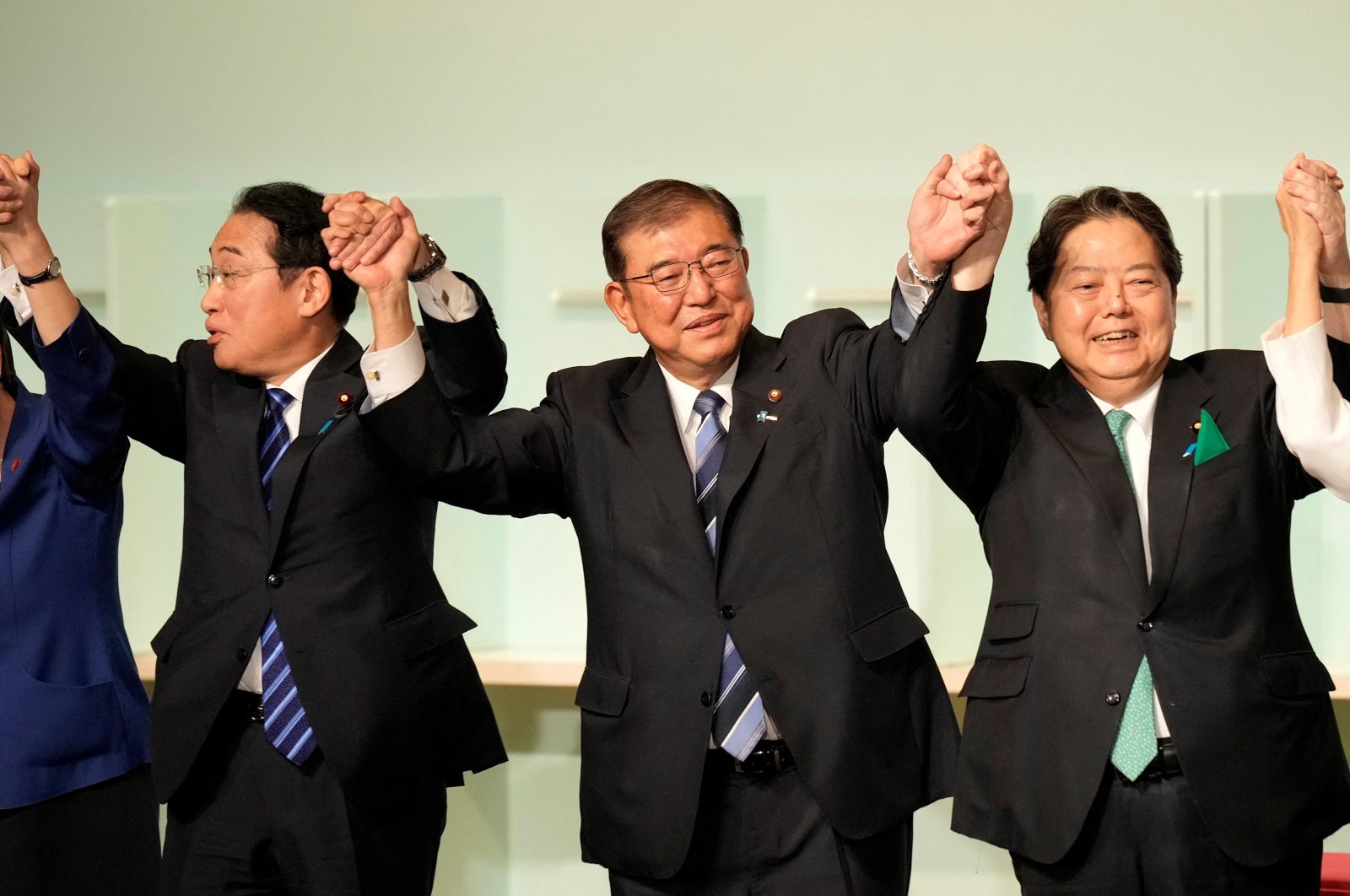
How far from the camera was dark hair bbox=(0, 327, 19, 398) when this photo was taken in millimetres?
2662

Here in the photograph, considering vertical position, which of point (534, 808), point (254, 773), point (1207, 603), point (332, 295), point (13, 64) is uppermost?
point (13, 64)

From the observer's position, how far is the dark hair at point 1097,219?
7.84 ft

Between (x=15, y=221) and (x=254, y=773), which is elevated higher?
(x=15, y=221)

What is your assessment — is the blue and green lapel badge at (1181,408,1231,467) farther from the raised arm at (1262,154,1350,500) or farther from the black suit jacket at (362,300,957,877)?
the black suit jacket at (362,300,957,877)

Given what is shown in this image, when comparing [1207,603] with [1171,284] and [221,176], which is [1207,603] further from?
[221,176]

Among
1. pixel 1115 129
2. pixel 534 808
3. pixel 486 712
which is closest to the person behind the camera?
pixel 486 712

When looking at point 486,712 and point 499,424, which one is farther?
point 486,712

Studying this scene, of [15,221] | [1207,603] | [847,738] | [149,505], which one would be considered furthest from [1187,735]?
[149,505]

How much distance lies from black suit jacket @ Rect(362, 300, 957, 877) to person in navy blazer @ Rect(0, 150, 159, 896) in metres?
0.58

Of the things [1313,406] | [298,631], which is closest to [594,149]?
[298,631]

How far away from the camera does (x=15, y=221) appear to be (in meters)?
2.51

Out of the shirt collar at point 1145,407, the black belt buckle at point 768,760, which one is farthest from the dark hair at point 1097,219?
the black belt buckle at point 768,760

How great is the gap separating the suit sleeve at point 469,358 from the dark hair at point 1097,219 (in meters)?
0.87

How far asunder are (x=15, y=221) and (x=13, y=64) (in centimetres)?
204
